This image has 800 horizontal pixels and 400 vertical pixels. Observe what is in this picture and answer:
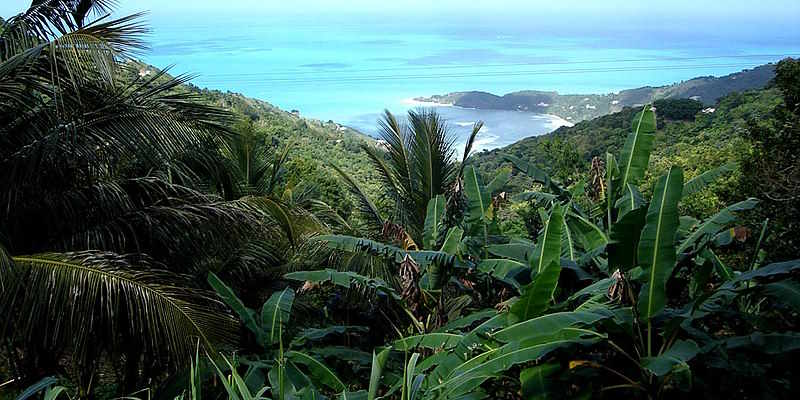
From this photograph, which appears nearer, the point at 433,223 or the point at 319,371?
the point at 319,371

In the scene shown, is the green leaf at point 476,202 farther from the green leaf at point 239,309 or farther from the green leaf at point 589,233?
the green leaf at point 239,309

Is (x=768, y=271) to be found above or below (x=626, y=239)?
below

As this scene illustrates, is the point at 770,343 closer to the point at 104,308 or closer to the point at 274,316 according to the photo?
the point at 274,316

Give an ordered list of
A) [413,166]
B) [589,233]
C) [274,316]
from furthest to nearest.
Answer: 1. [413,166]
2. [589,233]
3. [274,316]

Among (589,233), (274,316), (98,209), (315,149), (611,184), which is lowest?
(315,149)

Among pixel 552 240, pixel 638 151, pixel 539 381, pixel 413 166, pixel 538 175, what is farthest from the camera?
pixel 413 166

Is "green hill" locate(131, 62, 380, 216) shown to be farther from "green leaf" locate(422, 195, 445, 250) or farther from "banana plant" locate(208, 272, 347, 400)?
"banana plant" locate(208, 272, 347, 400)

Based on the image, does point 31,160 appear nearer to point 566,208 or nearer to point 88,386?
point 88,386

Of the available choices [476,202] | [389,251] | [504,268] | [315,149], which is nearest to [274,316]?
[389,251]
